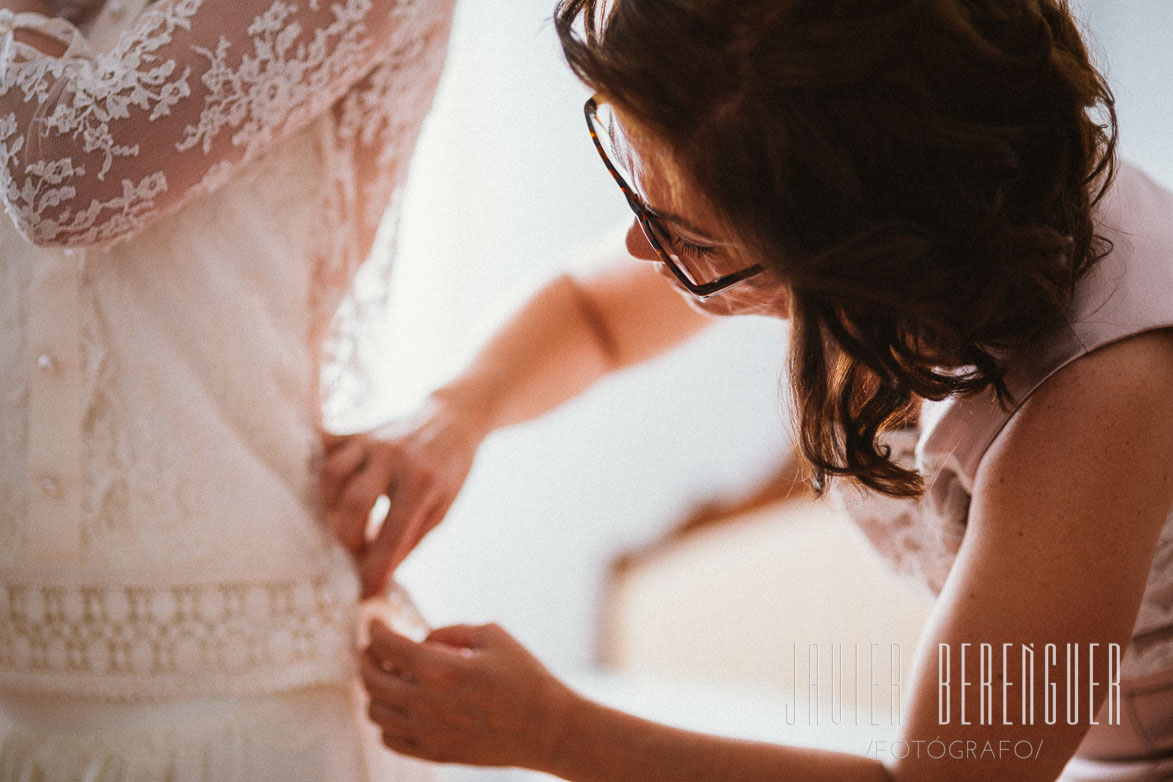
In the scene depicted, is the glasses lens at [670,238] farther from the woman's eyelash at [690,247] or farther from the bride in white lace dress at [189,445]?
the bride in white lace dress at [189,445]

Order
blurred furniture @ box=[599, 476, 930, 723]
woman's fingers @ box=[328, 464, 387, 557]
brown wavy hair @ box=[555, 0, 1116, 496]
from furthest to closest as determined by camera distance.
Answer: blurred furniture @ box=[599, 476, 930, 723] → woman's fingers @ box=[328, 464, 387, 557] → brown wavy hair @ box=[555, 0, 1116, 496]

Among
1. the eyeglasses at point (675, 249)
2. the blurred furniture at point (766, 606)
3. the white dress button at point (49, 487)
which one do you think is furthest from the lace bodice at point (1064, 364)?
the blurred furniture at point (766, 606)

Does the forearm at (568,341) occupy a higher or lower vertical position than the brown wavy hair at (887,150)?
lower

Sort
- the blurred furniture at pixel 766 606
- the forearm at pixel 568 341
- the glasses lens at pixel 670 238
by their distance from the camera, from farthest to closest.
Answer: the blurred furniture at pixel 766 606
the forearm at pixel 568 341
the glasses lens at pixel 670 238

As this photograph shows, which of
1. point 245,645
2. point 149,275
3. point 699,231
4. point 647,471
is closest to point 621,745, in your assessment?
point 245,645

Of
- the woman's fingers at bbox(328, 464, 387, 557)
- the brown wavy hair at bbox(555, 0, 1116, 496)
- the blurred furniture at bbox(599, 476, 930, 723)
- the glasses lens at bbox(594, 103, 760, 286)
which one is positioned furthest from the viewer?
the blurred furniture at bbox(599, 476, 930, 723)

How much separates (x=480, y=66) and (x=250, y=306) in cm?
172

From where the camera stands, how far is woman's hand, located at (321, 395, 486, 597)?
817mm

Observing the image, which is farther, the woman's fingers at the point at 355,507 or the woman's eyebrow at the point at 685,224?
the woman's fingers at the point at 355,507

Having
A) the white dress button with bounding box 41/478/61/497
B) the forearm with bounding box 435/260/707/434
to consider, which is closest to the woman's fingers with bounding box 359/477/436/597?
the forearm with bounding box 435/260/707/434

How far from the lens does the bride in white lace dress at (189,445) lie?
0.72 meters

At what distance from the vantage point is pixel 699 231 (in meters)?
0.68

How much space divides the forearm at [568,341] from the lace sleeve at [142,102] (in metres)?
0.39

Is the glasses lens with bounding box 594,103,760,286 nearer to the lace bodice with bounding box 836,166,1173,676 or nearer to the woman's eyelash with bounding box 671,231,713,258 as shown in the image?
the woman's eyelash with bounding box 671,231,713,258
